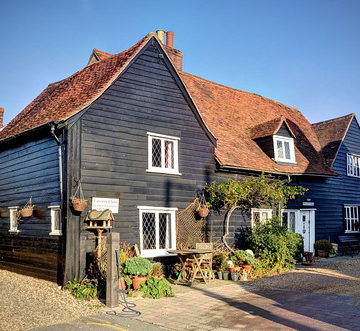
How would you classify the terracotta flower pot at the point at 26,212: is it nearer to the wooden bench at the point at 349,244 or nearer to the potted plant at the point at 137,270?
the potted plant at the point at 137,270

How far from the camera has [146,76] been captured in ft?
47.8

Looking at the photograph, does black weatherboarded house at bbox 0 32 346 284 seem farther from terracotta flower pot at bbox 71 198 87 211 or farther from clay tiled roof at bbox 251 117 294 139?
clay tiled roof at bbox 251 117 294 139

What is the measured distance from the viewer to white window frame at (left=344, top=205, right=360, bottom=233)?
2282 cm

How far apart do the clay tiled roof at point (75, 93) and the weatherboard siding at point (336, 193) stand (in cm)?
1131

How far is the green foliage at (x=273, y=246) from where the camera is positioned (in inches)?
590

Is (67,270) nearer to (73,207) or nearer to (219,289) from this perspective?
(73,207)

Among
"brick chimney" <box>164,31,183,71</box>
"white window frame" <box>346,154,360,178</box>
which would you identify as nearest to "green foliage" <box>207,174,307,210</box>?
"brick chimney" <box>164,31,183,71</box>

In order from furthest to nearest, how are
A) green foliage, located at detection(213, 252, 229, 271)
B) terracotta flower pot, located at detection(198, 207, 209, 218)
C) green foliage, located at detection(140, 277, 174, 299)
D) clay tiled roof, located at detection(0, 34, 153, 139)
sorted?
terracotta flower pot, located at detection(198, 207, 209, 218), green foliage, located at detection(213, 252, 229, 271), clay tiled roof, located at detection(0, 34, 153, 139), green foliage, located at detection(140, 277, 174, 299)

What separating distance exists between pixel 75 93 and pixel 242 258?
27.7ft

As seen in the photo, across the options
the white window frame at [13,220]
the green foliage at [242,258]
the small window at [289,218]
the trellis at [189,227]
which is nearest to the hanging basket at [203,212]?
the trellis at [189,227]

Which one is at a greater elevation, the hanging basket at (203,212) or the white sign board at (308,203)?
the white sign board at (308,203)

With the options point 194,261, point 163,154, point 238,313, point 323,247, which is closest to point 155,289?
point 194,261

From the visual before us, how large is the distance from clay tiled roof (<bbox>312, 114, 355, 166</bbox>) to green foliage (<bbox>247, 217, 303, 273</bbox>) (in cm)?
853

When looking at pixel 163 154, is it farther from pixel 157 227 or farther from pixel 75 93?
pixel 75 93
